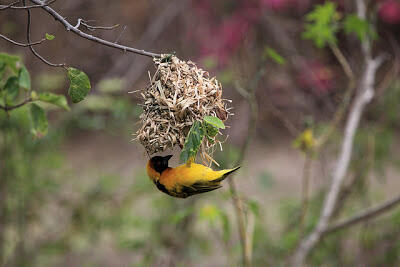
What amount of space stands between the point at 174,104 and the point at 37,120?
2.12 feet

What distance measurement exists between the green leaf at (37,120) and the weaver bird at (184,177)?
0.54m

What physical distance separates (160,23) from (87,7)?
4.31ft

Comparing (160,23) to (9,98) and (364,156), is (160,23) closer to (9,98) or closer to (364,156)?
(364,156)

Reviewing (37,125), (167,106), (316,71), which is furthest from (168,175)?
(316,71)

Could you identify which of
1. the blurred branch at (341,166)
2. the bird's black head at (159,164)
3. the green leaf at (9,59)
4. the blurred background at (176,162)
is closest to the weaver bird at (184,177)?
the bird's black head at (159,164)

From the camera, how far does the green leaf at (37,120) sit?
6.85ft

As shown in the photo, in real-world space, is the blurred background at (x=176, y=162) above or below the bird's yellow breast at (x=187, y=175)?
above

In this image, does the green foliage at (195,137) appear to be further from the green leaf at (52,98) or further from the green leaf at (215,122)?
the green leaf at (52,98)

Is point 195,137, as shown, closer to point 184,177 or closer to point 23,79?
point 184,177

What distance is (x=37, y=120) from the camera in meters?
2.11

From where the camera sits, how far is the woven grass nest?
79.1 inches

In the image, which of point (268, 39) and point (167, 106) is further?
point (268, 39)

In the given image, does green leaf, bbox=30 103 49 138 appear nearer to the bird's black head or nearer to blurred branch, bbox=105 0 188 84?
the bird's black head

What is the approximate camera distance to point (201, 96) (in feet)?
6.61
